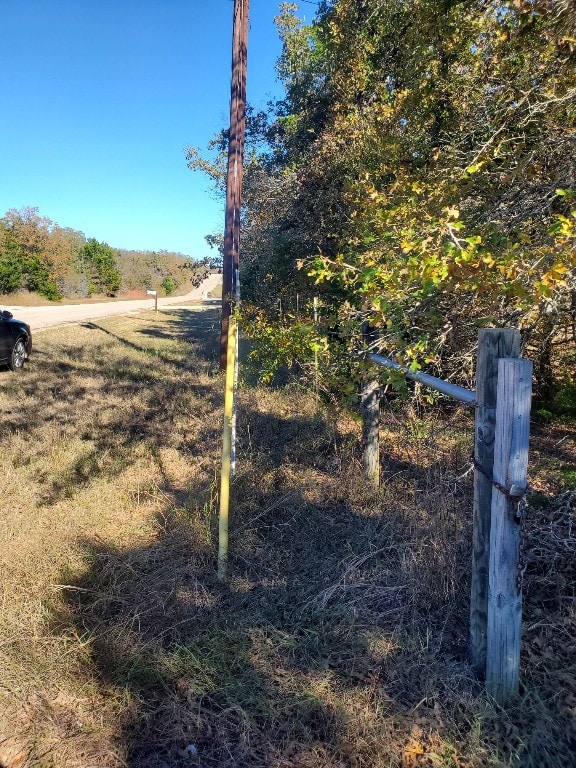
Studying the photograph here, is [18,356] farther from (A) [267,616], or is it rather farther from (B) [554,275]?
(B) [554,275]

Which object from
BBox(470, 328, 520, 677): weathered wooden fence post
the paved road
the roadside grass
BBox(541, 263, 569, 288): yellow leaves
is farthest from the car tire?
BBox(541, 263, 569, 288): yellow leaves

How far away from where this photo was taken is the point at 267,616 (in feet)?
9.39

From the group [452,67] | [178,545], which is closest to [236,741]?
[178,545]

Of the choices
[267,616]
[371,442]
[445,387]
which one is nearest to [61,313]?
[371,442]

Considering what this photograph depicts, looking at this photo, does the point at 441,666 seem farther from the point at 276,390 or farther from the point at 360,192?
the point at 276,390

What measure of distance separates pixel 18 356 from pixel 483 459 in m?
10.6

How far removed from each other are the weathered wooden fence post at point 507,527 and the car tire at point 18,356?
10.3m

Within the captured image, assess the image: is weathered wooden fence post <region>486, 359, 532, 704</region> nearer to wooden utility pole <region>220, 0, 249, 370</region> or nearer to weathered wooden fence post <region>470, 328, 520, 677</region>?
weathered wooden fence post <region>470, 328, 520, 677</region>

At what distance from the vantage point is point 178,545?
11.6 feet

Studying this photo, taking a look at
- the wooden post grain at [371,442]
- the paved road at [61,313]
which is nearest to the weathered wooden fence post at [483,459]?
the wooden post grain at [371,442]

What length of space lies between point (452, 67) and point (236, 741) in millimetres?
4760

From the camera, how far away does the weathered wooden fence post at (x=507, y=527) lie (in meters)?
2.01

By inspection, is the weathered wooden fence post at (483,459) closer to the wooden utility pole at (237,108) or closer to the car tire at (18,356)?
the wooden utility pole at (237,108)

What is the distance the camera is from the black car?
A: 9.86 meters
